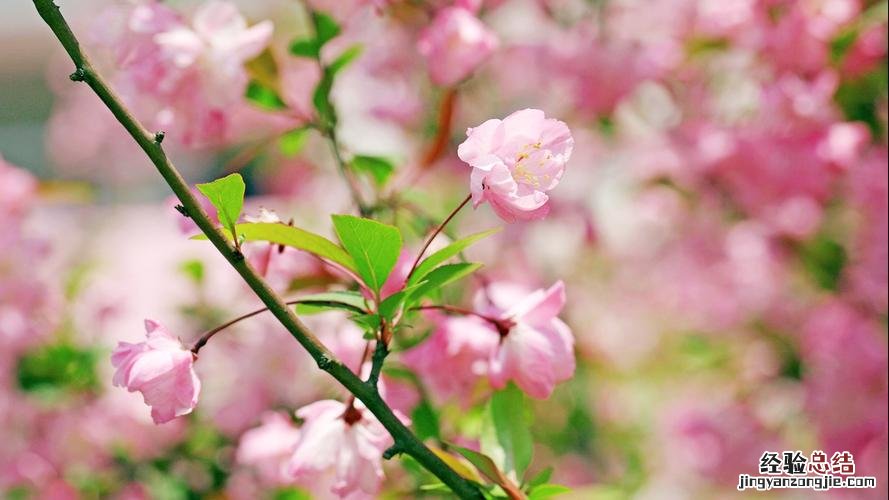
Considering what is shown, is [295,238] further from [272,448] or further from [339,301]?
[272,448]

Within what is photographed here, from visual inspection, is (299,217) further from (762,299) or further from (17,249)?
(762,299)

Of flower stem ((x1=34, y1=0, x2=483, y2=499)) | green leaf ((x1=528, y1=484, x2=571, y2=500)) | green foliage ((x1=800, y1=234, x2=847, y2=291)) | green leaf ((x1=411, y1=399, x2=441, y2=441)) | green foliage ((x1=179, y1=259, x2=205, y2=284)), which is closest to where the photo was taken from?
flower stem ((x1=34, y1=0, x2=483, y2=499))

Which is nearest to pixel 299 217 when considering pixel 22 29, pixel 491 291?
pixel 491 291

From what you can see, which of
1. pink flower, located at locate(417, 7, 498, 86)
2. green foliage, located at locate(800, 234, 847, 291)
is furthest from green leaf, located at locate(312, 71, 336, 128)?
green foliage, located at locate(800, 234, 847, 291)

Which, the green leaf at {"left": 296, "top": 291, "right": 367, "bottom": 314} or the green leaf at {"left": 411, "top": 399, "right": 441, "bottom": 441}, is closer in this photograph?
the green leaf at {"left": 296, "top": 291, "right": 367, "bottom": 314}

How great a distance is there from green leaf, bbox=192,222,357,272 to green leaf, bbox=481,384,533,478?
0.63ft

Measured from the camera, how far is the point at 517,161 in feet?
2.11

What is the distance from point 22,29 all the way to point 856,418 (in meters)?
5.87

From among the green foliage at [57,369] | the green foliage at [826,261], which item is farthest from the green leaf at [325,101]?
the green foliage at [826,261]

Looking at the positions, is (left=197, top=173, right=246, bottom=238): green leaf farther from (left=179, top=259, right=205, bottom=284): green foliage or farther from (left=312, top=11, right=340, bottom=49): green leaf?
(left=179, top=259, right=205, bottom=284): green foliage

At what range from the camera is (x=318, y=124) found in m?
1.00

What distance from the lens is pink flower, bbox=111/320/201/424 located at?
0.65 metres

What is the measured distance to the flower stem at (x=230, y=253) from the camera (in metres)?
0.61

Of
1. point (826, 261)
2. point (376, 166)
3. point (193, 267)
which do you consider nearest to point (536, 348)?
point (376, 166)
